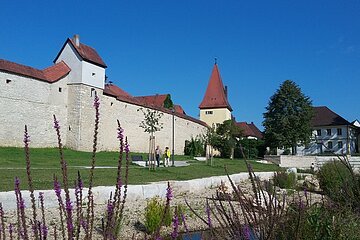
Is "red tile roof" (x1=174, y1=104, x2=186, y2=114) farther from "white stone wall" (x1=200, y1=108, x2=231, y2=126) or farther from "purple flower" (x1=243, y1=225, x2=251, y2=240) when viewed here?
"purple flower" (x1=243, y1=225, x2=251, y2=240)

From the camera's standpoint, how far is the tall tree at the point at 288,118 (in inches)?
1929

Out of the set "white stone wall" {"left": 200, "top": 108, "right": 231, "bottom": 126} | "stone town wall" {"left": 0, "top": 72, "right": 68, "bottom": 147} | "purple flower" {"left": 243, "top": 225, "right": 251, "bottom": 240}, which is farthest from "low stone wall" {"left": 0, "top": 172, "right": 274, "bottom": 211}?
"white stone wall" {"left": 200, "top": 108, "right": 231, "bottom": 126}

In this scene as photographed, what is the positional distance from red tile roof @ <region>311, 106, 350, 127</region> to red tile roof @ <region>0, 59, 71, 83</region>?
45470mm

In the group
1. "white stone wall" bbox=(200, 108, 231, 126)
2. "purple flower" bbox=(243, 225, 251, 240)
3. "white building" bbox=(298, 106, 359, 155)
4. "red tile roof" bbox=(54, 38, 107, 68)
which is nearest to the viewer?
"purple flower" bbox=(243, 225, 251, 240)

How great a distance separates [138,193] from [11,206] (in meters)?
3.92

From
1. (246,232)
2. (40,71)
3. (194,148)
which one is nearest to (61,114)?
(40,71)

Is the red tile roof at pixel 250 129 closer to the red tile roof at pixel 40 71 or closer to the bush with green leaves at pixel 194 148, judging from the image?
the bush with green leaves at pixel 194 148

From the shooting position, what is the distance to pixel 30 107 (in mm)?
30703

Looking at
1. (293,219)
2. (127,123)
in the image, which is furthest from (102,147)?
(293,219)

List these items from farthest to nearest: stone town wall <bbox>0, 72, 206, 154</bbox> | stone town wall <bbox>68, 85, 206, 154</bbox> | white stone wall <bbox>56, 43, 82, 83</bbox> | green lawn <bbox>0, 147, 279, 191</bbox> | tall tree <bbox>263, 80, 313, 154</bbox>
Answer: tall tree <bbox>263, 80, 313, 154</bbox>, white stone wall <bbox>56, 43, 82, 83</bbox>, stone town wall <bbox>68, 85, 206, 154</bbox>, stone town wall <bbox>0, 72, 206, 154</bbox>, green lawn <bbox>0, 147, 279, 191</bbox>

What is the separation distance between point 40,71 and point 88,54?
509cm

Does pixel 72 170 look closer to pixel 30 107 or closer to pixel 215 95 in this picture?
pixel 30 107

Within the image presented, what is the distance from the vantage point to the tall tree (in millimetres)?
49000

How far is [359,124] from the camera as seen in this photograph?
7512 cm
